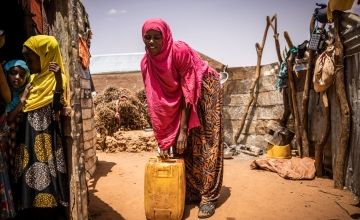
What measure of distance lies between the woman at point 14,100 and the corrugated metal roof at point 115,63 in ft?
73.4

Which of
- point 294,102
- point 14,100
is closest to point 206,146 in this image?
point 14,100

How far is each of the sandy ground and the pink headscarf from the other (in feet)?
3.62

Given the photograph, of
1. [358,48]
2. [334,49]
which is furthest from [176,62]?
[334,49]

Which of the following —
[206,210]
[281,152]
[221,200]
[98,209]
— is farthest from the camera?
[281,152]

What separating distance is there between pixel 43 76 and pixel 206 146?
2054 mm

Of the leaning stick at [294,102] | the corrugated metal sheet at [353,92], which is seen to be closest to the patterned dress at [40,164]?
the corrugated metal sheet at [353,92]

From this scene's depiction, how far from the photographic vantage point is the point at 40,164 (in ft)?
8.09

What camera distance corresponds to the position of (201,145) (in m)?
3.63

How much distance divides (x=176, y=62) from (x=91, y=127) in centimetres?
332

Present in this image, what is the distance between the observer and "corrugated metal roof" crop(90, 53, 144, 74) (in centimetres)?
2501

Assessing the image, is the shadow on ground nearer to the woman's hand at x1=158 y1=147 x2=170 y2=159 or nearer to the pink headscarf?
the woman's hand at x1=158 y1=147 x2=170 y2=159

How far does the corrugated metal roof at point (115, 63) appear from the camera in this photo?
985 inches

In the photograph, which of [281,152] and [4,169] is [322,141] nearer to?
[281,152]

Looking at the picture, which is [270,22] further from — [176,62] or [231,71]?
[176,62]
